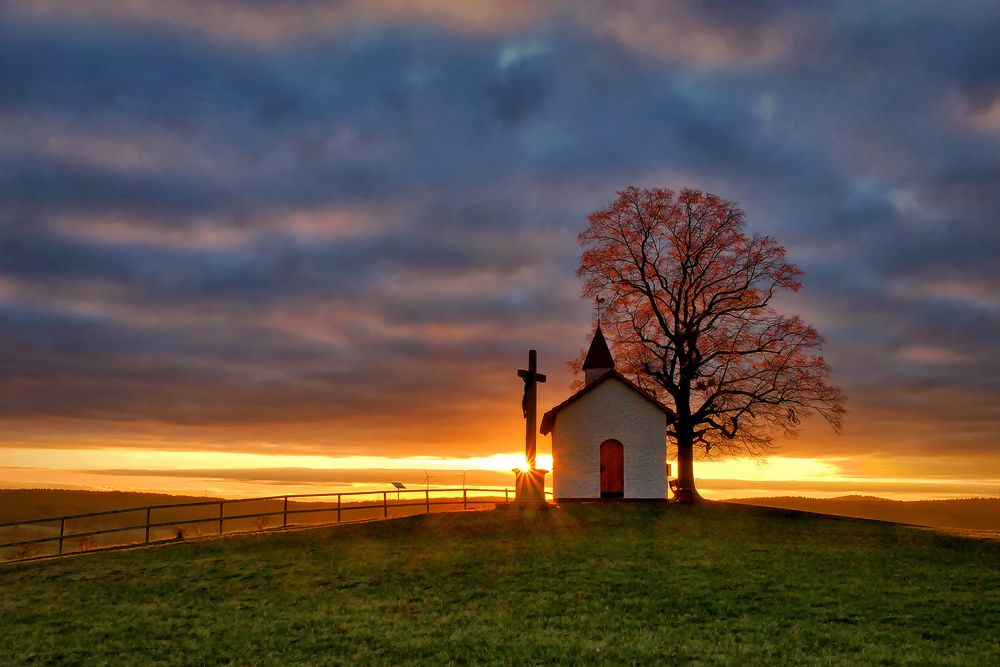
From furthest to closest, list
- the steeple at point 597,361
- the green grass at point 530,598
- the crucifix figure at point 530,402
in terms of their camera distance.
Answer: the steeple at point 597,361 → the crucifix figure at point 530,402 → the green grass at point 530,598

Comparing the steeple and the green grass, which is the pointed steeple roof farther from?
the green grass

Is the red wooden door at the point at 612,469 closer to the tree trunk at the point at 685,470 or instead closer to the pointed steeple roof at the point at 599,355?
the tree trunk at the point at 685,470

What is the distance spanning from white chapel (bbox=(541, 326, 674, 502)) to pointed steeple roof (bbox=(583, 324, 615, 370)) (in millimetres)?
2700

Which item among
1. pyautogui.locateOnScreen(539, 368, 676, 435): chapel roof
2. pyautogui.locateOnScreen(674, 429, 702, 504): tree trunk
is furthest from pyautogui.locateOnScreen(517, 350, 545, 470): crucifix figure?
pyautogui.locateOnScreen(674, 429, 702, 504): tree trunk

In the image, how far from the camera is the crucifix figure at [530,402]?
3378cm

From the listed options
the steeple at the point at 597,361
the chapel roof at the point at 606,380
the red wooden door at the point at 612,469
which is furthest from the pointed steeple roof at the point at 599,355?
the red wooden door at the point at 612,469

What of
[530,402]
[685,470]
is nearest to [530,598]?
[530,402]

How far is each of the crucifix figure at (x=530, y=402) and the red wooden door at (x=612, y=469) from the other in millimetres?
4901

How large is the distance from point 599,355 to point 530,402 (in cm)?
783

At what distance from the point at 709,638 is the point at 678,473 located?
24862mm

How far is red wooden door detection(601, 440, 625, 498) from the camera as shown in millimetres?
37188

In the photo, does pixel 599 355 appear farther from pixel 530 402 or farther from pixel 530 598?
pixel 530 598

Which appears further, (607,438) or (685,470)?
(685,470)

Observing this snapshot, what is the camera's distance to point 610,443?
123 feet
